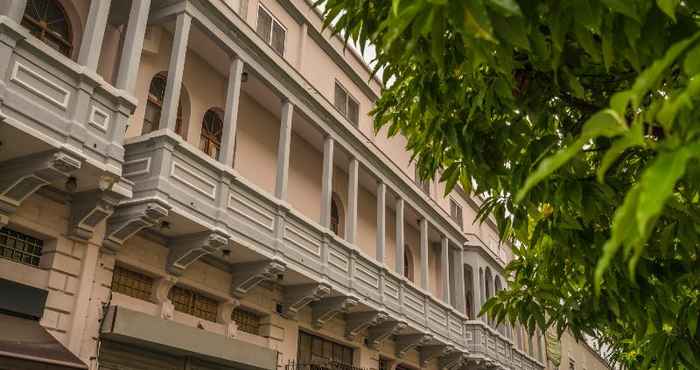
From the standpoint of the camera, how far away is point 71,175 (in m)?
9.79

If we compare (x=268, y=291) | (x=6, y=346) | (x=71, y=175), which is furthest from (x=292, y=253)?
(x=6, y=346)

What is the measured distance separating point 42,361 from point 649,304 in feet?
25.3

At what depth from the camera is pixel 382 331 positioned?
717 inches

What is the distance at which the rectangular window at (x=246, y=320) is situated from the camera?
14.0 m

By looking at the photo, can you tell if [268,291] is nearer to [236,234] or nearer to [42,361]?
[236,234]

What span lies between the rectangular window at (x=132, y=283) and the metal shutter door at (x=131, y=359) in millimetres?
941

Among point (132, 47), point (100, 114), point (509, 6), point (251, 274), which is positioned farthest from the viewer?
point (251, 274)

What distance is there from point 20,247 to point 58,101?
7.57 feet

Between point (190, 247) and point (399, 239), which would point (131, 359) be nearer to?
point (190, 247)

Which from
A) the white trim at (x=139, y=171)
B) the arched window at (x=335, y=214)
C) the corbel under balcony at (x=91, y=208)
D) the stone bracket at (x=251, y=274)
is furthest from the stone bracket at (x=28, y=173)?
the arched window at (x=335, y=214)

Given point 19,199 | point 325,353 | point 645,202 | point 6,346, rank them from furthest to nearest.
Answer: point 325,353 → point 19,199 → point 6,346 → point 645,202

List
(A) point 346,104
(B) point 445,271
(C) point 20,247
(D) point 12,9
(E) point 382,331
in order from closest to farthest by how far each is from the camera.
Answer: (D) point 12,9 < (C) point 20,247 < (E) point 382,331 < (A) point 346,104 < (B) point 445,271

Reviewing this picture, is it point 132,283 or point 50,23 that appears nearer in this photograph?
point 50,23

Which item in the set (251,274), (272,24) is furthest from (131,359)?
(272,24)
